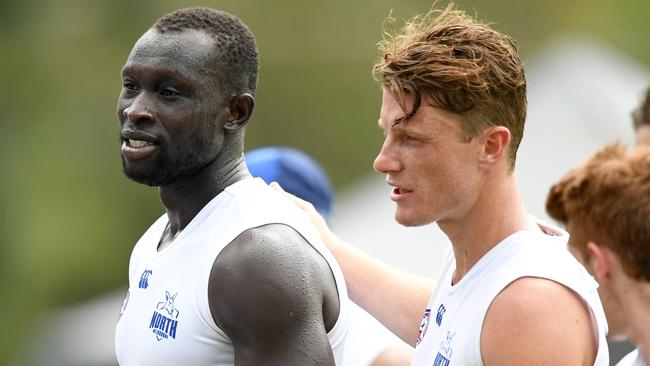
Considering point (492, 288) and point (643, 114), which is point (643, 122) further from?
point (492, 288)

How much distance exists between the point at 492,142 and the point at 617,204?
1.35 ft

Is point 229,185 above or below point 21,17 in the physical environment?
above

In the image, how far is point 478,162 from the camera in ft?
12.6

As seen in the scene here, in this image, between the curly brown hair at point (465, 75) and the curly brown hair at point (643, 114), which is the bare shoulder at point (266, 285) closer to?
the curly brown hair at point (465, 75)

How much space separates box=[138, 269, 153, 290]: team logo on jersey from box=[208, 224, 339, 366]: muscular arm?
41 cm

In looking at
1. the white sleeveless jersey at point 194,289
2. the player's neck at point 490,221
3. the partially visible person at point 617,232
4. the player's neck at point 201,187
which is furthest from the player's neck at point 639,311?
the player's neck at point 201,187

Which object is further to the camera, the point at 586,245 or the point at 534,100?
the point at 534,100

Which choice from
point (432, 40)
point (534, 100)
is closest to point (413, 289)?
point (432, 40)

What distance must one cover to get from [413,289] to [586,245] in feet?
2.98

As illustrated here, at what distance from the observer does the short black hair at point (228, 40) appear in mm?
4312

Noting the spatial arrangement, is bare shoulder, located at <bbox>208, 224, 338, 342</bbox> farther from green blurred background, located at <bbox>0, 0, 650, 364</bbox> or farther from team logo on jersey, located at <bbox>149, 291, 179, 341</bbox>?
green blurred background, located at <bbox>0, 0, 650, 364</bbox>

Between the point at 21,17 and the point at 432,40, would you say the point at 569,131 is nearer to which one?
the point at 432,40

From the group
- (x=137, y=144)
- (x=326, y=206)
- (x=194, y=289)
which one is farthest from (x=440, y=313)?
(x=326, y=206)

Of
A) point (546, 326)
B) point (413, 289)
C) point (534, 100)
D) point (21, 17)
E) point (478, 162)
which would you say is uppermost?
point (478, 162)
